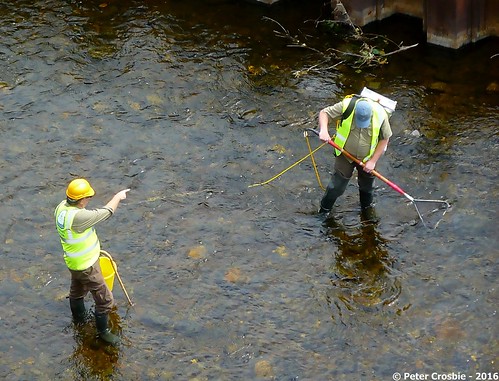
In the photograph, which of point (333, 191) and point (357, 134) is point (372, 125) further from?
point (333, 191)

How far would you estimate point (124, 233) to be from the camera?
32.3 feet

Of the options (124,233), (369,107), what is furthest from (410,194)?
(124,233)

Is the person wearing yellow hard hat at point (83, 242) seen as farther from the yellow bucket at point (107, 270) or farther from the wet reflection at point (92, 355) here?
the yellow bucket at point (107, 270)

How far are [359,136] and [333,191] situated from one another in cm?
82

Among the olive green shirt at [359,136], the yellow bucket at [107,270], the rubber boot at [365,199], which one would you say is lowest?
the rubber boot at [365,199]

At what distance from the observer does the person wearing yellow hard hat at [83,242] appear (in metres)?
7.70

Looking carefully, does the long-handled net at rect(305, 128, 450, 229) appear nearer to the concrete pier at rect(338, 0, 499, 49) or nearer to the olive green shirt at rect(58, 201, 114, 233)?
the olive green shirt at rect(58, 201, 114, 233)

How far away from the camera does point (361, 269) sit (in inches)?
364

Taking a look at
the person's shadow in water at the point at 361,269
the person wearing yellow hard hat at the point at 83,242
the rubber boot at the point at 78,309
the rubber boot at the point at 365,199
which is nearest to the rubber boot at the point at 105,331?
the person wearing yellow hard hat at the point at 83,242

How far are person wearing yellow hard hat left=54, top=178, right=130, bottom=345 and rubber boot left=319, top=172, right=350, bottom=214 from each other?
271cm

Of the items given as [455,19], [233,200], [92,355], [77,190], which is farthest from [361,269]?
[455,19]

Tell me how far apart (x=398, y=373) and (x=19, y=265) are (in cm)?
444

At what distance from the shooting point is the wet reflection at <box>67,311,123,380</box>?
8138mm

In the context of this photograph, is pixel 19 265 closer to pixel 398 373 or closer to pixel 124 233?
pixel 124 233
